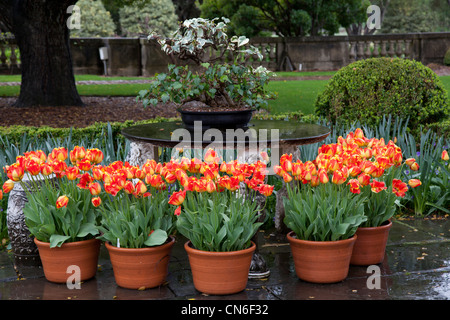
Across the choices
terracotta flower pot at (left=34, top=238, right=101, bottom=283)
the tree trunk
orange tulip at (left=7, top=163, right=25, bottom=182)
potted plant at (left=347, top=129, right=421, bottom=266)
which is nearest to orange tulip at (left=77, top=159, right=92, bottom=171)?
orange tulip at (left=7, top=163, right=25, bottom=182)

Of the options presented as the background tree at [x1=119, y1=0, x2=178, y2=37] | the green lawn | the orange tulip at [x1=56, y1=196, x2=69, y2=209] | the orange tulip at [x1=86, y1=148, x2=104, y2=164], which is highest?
the background tree at [x1=119, y1=0, x2=178, y2=37]

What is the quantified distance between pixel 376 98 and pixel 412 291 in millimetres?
4156

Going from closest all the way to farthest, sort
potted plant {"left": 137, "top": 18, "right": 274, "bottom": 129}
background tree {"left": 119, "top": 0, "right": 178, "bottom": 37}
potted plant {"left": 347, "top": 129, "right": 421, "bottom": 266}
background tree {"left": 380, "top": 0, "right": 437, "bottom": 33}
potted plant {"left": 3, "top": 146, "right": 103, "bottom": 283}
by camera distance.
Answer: potted plant {"left": 3, "top": 146, "right": 103, "bottom": 283}, potted plant {"left": 347, "top": 129, "right": 421, "bottom": 266}, potted plant {"left": 137, "top": 18, "right": 274, "bottom": 129}, background tree {"left": 119, "top": 0, "right": 178, "bottom": 37}, background tree {"left": 380, "top": 0, "right": 437, "bottom": 33}

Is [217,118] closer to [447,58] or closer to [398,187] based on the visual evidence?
Result: [398,187]

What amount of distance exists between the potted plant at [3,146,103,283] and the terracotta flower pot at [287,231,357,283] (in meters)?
1.39

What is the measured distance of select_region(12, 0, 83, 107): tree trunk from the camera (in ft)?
36.8

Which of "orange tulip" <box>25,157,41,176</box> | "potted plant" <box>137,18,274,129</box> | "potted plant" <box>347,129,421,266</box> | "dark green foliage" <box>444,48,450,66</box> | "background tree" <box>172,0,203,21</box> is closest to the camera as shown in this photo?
"orange tulip" <box>25,157,41,176</box>

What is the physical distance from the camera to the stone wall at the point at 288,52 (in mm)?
20891

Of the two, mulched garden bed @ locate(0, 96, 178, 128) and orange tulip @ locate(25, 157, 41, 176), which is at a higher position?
orange tulip @ locate(25, 157, 41, 176)

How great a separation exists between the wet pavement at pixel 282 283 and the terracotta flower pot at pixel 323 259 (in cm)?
6

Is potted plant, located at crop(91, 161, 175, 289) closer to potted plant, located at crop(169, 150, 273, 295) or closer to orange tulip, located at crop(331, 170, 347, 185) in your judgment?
potted plant, located at crop(169, 150, 273, 295)

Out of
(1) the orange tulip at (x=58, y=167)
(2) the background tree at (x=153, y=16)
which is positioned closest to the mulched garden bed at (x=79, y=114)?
(1) the orange tulip at (x=58, y=167)

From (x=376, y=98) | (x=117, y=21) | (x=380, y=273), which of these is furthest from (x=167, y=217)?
(x=117, y=21)

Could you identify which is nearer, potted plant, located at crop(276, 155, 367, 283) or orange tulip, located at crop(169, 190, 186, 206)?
orange tulip, located at crop(169, 190, 186, 206)
